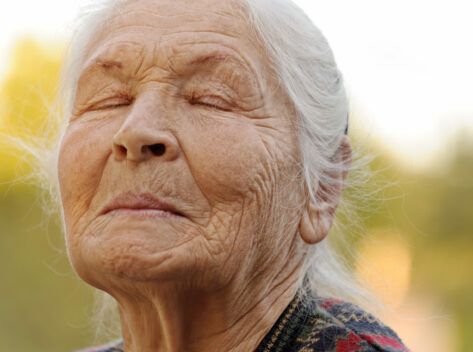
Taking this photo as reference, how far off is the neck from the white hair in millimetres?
265

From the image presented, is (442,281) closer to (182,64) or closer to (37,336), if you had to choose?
(37,336)

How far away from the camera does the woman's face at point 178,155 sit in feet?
7.48

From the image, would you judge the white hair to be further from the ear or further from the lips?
the lips

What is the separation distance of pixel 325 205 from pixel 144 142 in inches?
36.2

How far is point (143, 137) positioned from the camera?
2.27 m

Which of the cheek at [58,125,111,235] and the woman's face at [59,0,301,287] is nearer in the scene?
the woman's face at [59,0,301,287]

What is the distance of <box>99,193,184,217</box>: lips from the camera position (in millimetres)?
2283

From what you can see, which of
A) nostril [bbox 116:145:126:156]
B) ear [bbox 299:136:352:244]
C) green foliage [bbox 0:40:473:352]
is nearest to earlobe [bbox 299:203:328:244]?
ear [bbox 299:136:352:244]

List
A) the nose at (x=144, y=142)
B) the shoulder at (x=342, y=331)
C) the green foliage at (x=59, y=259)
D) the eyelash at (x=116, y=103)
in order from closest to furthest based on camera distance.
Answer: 1. the nose at (x=144, y=142)
2. the shoulder at (x=342, y=331)
3. the eyelash at (x=116, y=103)
4. the green foliage at (x=59, y=259)

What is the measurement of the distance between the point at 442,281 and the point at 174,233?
8.93 m

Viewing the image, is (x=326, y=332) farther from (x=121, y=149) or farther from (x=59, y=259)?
(x=59, y=259)

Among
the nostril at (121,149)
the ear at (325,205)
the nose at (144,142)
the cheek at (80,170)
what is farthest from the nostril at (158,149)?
the ear at (325,205)

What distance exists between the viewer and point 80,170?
2.49 metres

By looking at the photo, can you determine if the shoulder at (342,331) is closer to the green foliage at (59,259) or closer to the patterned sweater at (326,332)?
the patterned sweater at (326,332)
